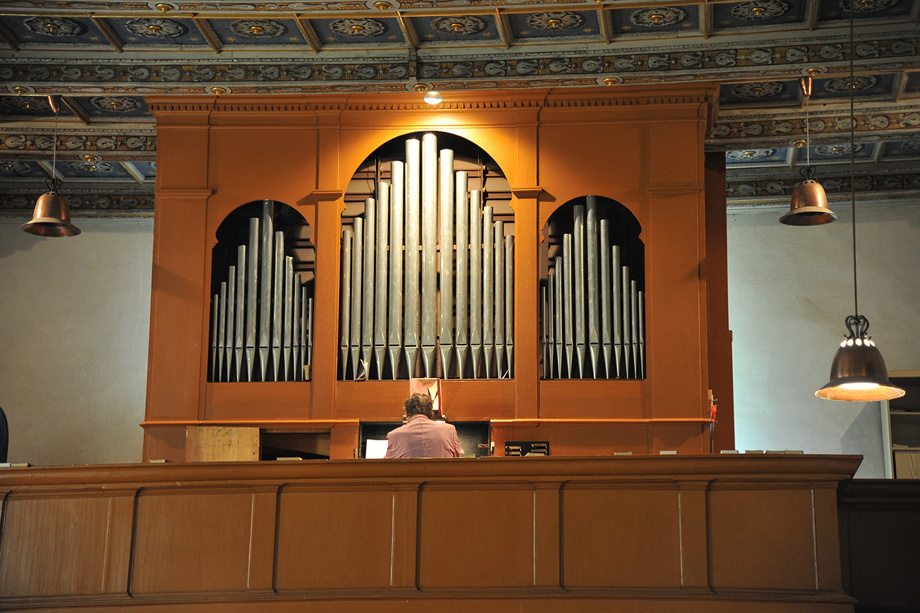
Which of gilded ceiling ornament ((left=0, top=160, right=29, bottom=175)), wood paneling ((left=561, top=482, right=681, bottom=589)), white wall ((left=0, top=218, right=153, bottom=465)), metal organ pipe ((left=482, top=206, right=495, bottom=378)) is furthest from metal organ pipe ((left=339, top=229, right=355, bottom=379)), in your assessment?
gilded ceiling ornament ((left=0, top=160, right=29, bottom=175))

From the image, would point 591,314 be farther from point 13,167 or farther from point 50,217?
point 13,167

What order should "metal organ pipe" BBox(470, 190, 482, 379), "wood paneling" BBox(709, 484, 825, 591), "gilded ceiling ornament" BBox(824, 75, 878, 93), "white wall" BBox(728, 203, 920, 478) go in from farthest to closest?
"white wall" BBox(728, 203, 920, 478) < "gilded ceiling ornament" BBox(824, 75, 878, 93) < "metal organ pipe" BBox(470, 190, 482, 379) < "wood paneling" BBox(709, 484, 825, 591)

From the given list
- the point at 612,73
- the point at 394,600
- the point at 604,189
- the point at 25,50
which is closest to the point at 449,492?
the point at 394,600

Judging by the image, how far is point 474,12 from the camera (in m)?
8.62

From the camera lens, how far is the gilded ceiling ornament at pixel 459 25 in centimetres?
897

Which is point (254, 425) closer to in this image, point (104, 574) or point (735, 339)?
point (104, 574)

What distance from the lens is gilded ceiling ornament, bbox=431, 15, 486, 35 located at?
29.4 ft

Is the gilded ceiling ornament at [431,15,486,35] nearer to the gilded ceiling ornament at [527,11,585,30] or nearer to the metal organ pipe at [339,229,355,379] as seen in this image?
the gilded ceiling ornament at [527,11,585,30]

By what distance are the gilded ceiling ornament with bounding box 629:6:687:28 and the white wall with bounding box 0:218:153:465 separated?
6615 millimetres

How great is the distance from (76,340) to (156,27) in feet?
15.4

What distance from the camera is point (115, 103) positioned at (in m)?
10.3

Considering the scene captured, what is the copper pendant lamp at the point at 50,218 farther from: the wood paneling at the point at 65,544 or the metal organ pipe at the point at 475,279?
the metal organ pipe at the point at 475,279

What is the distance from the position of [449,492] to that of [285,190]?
4.07 metres

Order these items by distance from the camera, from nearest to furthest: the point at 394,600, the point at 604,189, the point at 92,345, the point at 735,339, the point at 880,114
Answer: the point at 394,600 → the point at 604,189 → the point at 880,114 → the point at 735,339 → the point at 92,345
